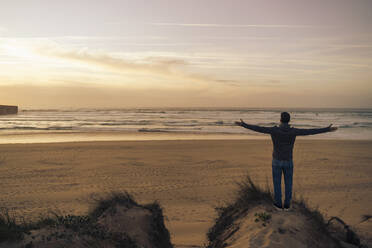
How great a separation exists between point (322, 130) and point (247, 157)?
36.3ft

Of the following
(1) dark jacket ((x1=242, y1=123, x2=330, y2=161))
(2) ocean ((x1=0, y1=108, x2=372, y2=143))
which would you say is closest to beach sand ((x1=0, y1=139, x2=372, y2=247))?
(1) dark jacket ((x1=242, y1=123, x2=330, y2=161))

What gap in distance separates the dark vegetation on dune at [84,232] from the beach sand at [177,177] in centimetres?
209

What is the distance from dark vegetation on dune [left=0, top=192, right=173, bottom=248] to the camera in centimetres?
307

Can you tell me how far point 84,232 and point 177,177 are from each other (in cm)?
877

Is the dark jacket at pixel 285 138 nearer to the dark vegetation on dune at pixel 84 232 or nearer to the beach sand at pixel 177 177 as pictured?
the beach sand at pixel 177 177

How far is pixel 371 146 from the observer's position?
2098 centimetres

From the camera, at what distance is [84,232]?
3.55 m

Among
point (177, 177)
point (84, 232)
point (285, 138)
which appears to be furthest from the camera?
point (177, 177)

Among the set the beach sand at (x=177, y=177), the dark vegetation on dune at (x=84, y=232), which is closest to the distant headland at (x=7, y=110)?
the beach sand at (x=177, y=177)

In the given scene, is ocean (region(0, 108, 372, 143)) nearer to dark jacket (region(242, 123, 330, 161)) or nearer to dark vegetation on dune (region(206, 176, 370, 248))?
dark jacket (region(242, 123, 330, 161))

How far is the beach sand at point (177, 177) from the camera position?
8641 millimetres

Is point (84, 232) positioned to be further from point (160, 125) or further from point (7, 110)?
point (7, 110)

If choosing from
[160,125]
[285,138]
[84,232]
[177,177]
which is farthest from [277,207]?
[160,125]

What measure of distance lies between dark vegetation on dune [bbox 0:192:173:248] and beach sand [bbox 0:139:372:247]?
209 centimetres
